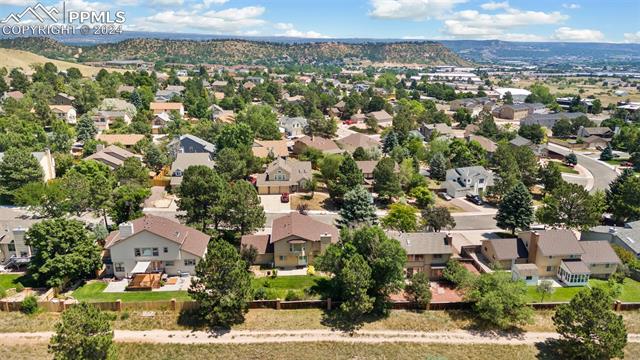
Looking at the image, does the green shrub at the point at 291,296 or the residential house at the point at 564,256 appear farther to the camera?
the residential house at the point at 564,256

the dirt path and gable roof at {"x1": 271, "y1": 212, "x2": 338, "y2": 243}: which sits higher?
gable roof at {"x1": 271, "y1": 212, "x2": 338, "y2": 243}

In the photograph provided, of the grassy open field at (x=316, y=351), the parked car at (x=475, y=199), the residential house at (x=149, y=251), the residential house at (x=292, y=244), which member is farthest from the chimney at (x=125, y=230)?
the parked car at (x=475, y=199)

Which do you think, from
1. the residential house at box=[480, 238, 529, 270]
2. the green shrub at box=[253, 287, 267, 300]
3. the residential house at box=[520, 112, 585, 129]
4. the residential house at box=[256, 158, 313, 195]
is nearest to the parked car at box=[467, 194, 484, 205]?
the residential house at box=[480, 238, 529, 270]

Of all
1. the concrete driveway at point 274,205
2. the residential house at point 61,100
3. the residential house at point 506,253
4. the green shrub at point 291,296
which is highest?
the residential house at point 61,100

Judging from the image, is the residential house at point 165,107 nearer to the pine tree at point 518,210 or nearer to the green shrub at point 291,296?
the pine tree at point 518,210

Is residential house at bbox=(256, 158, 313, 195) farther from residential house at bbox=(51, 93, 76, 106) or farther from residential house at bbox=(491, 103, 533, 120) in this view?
residential house at bbox=(491, 103, 533, 120)

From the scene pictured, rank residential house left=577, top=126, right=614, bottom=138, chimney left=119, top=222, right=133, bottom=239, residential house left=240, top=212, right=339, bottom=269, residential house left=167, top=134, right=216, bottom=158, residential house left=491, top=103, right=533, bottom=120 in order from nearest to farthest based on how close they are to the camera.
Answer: chimney left=119, top=222, right=133, bottom=239
residential house left=240, top=212, right=339, bottom=269
residential house left=167, top=134, right=216, bottom=158
residential house left=577, top=126, right=614, bottom=138
residential house left=491, top=103, right=533, bottom=120

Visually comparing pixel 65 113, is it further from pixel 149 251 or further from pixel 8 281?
pixel 149 251

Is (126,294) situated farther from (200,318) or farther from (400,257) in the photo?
(400,257)
